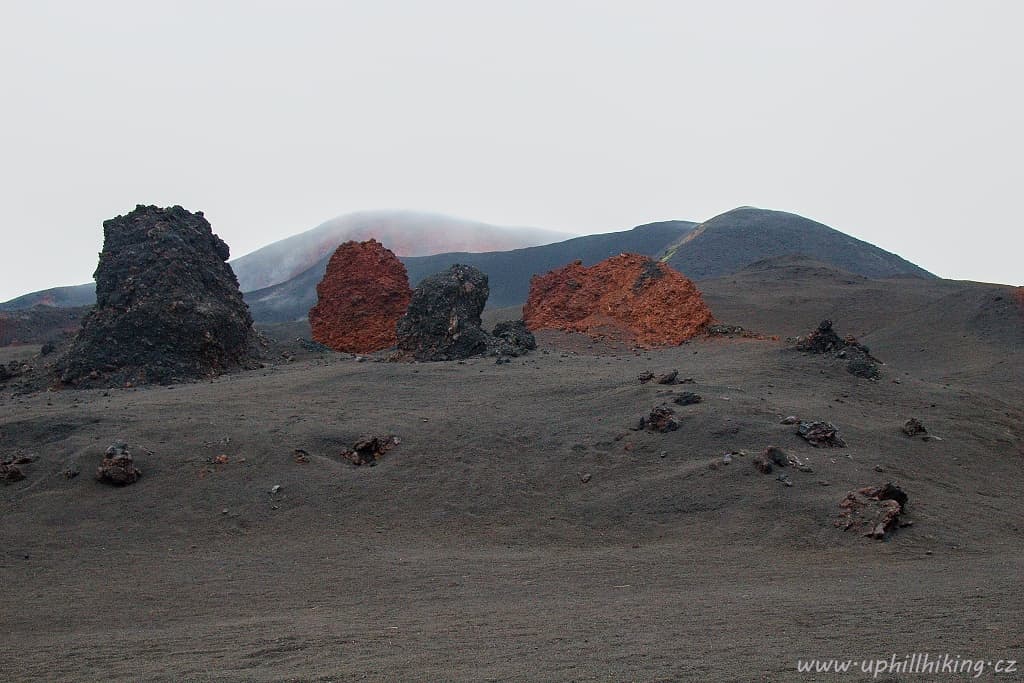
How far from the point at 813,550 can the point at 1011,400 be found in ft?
51.9

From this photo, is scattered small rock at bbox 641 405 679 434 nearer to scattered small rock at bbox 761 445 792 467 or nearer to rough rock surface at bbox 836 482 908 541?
scattered small rock at bbox 761 445 792 467

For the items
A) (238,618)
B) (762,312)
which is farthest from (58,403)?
(762,312)

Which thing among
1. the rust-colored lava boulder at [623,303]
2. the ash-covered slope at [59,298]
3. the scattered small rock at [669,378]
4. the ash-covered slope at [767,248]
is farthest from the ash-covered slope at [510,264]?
the scattered small rock at [669,378]

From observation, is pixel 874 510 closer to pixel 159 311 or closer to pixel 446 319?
pixel 446 319

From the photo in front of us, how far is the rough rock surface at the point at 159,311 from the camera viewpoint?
69.2ft

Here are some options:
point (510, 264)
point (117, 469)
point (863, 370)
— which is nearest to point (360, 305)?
point (863, 370)

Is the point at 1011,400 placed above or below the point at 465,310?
below

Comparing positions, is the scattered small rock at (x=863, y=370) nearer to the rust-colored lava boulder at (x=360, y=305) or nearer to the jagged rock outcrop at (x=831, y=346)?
the jagged rock outcrop at (x=831, y=346)

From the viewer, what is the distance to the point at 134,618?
793 cm

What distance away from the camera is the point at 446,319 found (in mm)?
23297

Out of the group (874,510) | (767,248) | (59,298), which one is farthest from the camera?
(59,298)

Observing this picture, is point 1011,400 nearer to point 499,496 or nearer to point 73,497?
point 499,496

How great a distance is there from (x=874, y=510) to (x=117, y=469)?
1008cm

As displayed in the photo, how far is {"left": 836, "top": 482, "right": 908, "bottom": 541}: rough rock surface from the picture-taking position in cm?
1014
